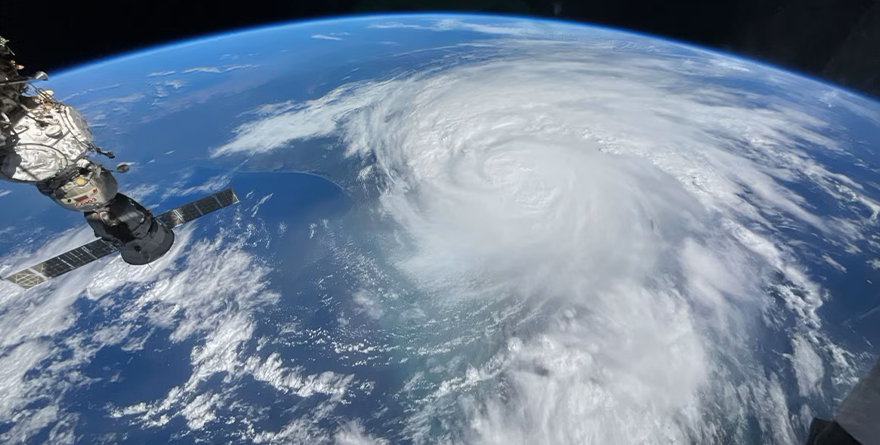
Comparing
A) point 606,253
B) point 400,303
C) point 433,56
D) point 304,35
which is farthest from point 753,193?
point 304,35

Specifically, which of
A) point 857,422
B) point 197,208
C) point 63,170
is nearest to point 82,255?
point 197,208

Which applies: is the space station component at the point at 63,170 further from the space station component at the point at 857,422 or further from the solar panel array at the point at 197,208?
the space station component at the point at 857,422

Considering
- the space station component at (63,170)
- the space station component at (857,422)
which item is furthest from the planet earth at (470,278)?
the space station component at (63,170)

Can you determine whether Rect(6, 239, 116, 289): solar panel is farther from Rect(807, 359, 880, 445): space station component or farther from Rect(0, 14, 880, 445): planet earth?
Rect(807, 359, 880, 445): space station component

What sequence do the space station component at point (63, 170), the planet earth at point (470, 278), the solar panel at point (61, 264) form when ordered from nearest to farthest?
1. the space station component at point (63, 170)
2. the solar panel at point (61, 264)
3. the planet earth at point (470, 278)

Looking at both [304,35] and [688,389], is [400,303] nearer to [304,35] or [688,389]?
[688,389]

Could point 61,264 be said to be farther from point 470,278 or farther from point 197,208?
point 470,278
